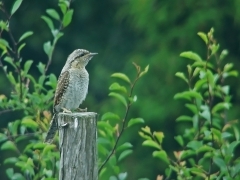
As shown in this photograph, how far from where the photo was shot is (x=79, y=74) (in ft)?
20.8

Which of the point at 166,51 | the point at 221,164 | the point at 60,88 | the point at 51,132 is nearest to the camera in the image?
the point at 221,164

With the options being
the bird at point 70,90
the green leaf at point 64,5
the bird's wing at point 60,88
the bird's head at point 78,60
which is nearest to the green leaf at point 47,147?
the bird at point 70,90

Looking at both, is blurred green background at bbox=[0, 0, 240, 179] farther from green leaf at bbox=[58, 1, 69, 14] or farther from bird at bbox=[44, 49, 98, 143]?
green leaf at bbox=[58, 1, 69, 14]

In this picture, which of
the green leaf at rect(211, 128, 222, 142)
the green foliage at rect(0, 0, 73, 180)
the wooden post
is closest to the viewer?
the wooden post

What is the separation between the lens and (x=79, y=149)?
421 cm

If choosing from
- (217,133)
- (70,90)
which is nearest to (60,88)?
(70,90)

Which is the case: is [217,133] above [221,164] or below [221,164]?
above

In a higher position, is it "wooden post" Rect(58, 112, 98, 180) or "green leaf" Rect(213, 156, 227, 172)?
"wooden post" Rect(58, 112, 98, 180)

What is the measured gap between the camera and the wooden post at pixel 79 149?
166 inches

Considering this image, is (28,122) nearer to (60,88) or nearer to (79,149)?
(60,88)

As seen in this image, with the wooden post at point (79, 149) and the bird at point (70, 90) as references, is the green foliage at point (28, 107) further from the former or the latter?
the wooden post at point (79, 149)

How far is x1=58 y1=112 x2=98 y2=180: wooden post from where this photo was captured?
4211mm

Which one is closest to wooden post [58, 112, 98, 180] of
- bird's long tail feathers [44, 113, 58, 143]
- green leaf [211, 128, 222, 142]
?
green leaf [211, 128, 222, 142]

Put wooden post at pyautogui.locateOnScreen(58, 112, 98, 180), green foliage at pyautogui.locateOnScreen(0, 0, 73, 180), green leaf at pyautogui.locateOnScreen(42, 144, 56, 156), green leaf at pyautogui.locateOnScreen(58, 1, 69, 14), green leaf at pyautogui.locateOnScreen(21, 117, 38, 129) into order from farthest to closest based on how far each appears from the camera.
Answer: green leaf at pyautogui.locateOnScreen(58, 1, 69, 14), green foliage at pyautogui.locateOnScreen(0, 0, 73, 180), green leaf at pyautogui.locateOnScreen(21, 117, 38, 129), green leaf at pyautogui.locateOnScreen(42, 144, 56, 156), wooden post at pyautogui.locateOnScreen(58, 112, 98, 180)
